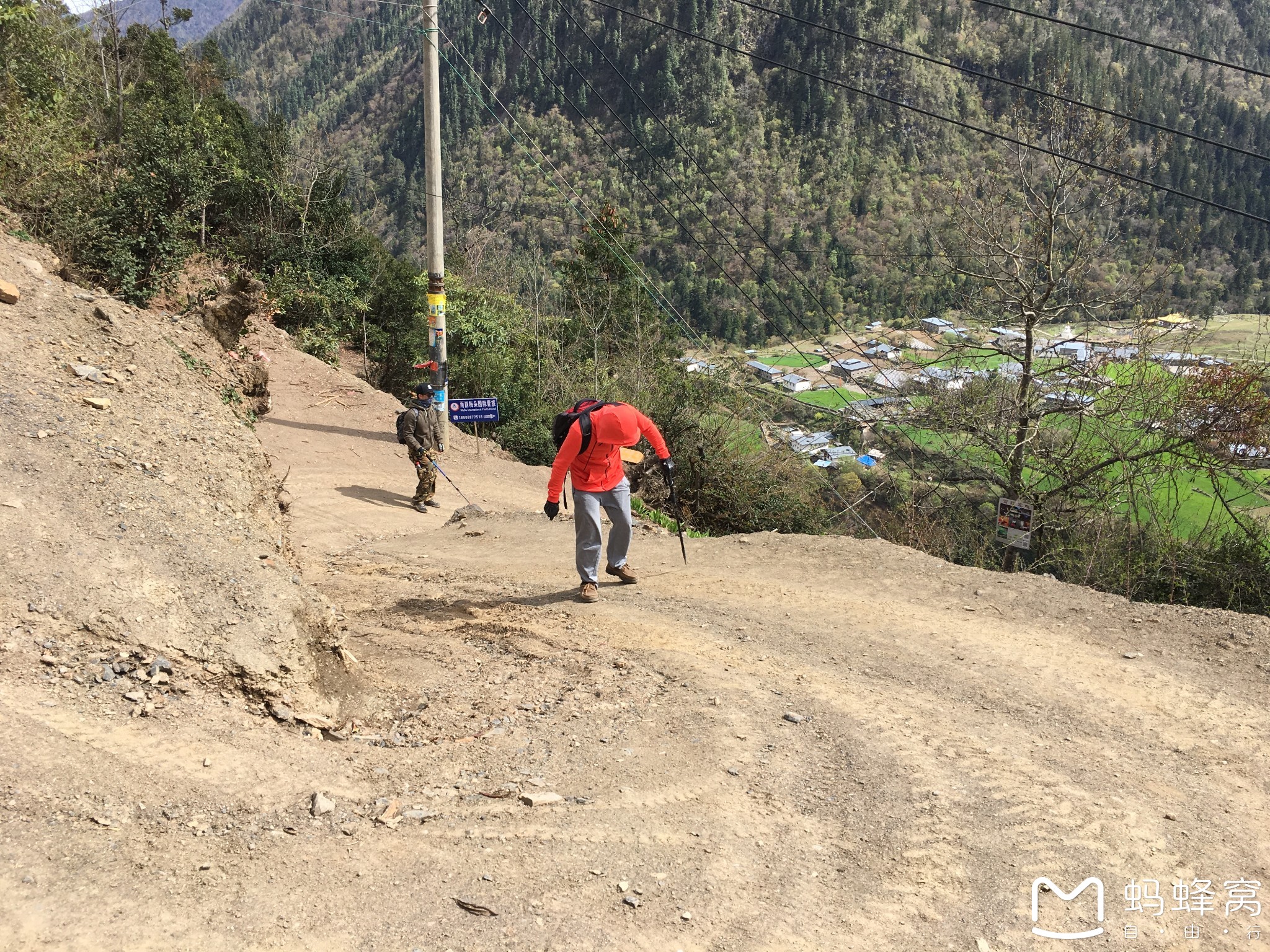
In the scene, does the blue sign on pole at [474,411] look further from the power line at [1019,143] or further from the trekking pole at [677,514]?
the power line at [1019,143]

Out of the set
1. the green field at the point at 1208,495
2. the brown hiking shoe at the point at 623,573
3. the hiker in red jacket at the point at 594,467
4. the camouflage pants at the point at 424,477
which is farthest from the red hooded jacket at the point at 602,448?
the green field at the point at 1208,495

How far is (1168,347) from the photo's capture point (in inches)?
555

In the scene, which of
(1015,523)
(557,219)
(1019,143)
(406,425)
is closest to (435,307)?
(406,425)

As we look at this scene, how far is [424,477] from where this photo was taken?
1205 centimetres

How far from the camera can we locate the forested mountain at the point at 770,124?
67688 mm

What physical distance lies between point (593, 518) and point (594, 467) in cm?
45

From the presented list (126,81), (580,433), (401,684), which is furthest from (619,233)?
(401,684)

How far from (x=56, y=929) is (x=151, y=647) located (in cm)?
180

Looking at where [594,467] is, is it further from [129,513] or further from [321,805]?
[321,805]

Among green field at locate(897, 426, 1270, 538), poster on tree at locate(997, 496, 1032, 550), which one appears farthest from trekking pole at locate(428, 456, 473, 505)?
green field at locate(897, 426, 1270, 538)

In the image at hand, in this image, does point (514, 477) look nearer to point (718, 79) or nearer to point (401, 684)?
point (401, 684)

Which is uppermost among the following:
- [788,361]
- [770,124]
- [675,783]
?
[770,124]

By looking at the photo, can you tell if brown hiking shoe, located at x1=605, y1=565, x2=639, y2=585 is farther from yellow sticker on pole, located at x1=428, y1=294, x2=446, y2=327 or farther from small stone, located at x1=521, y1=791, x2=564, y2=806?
yellow sticker on pole, located at x1=428, y1=294, x2=446, y2=327

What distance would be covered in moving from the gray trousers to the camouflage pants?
521cm
